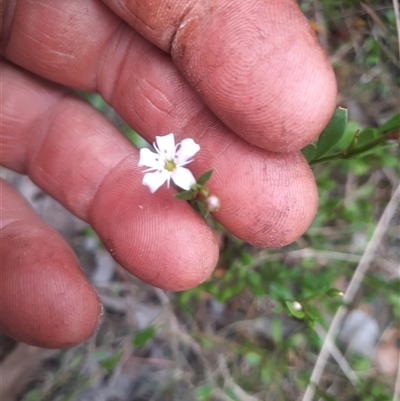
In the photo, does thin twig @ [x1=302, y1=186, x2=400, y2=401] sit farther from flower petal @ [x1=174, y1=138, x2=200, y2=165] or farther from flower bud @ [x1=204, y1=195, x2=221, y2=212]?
flower petal @ [x1=174, y1=138, x2=200, y2=165]

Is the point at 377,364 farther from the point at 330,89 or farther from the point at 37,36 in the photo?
the point at 37,36

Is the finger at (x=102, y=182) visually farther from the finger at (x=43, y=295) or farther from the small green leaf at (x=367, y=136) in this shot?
the small green leaf at (x=367, y=136)

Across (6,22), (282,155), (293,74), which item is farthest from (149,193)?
(6,22)

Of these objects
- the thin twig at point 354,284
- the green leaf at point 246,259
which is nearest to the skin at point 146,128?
the green leaf at point 246,259

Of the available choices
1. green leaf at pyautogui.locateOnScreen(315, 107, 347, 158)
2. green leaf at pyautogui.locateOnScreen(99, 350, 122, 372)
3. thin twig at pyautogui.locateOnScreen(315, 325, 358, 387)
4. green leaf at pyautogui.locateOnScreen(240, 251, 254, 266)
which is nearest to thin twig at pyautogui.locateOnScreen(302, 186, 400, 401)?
thin twig at pyautogui.locateOnScreen(315, 325, 358, 387)

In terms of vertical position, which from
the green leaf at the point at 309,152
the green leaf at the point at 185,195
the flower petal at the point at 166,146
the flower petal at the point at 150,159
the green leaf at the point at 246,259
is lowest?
the green leaf at the point at 246,259

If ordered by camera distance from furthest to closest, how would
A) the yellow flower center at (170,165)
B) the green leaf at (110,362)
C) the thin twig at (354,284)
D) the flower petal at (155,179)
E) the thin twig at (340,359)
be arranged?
1. the thin twig at (340,359)
2. the thin twig at (354,284)
3. the green leaf at (110,362)
4. the yellow flower center at (170,165)
5. the flower petal at (155,179)
